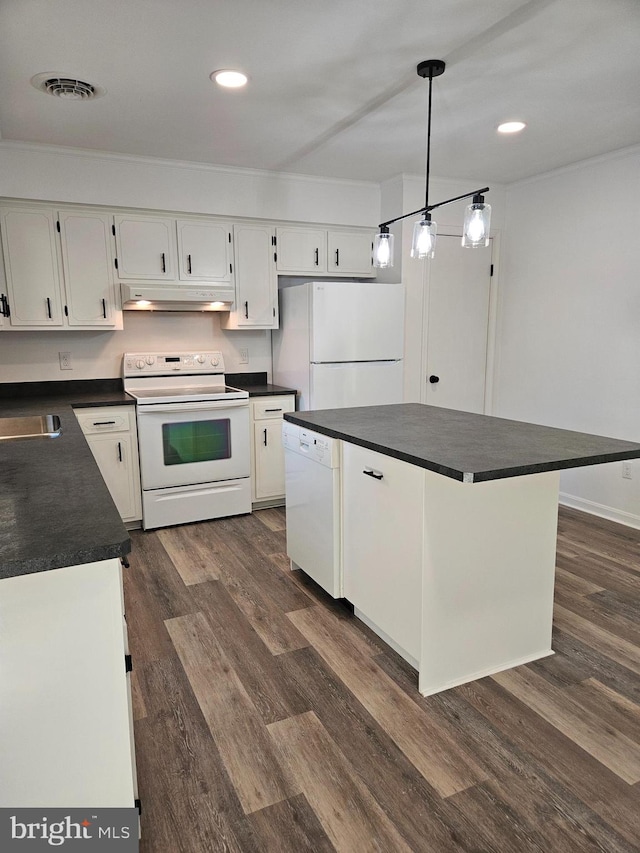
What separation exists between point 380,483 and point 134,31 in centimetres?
198

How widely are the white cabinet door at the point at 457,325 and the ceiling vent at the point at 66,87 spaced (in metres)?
2.65

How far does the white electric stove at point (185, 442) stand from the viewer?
3.71m

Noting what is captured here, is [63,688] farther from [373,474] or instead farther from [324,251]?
[324,251]

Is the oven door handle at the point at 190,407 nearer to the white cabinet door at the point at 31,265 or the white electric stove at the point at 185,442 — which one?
the white electric stove at the point at 185,442

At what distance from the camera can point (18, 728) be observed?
1.10m

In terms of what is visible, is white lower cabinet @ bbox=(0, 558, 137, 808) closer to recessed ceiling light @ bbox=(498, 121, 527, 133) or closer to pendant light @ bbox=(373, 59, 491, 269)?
pendant light @ bbox=(373, 59, 491, 269)

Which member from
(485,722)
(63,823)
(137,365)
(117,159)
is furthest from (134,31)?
(485,722)

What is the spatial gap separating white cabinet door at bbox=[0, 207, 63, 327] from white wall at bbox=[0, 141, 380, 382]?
0.15 metres

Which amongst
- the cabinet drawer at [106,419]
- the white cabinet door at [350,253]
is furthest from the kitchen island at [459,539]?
the white cabinet door at [350,253]

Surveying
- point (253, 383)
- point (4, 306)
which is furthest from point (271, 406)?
point (4, 306)

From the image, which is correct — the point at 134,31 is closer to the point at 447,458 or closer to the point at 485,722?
the point at 447,458

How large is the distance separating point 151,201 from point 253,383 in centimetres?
155

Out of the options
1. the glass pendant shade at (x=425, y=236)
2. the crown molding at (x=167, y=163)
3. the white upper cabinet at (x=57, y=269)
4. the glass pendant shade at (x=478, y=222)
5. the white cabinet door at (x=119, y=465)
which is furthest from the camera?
the white cabinet door at (x=119, y=465)

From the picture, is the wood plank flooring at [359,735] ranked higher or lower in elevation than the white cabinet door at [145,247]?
lower
